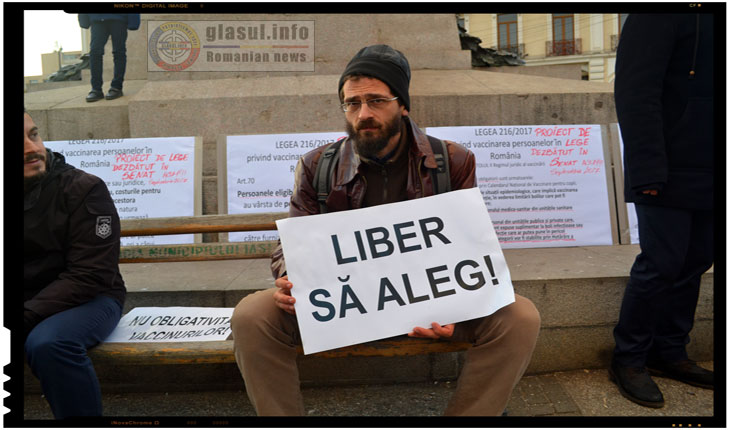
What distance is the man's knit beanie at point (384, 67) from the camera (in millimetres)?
2119

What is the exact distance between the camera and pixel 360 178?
2.18 meters

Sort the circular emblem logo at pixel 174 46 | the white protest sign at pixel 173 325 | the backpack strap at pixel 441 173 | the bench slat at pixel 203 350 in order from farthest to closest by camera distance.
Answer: the circular emblem logo at pixel 174 46 → the white protest sign at pixel 173 325 → the backpack strap at pixel 441 173 → the bench slat at pixel 203 350

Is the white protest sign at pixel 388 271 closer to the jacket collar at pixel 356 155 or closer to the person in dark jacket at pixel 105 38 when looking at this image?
the jacket collar at pixel 356 155

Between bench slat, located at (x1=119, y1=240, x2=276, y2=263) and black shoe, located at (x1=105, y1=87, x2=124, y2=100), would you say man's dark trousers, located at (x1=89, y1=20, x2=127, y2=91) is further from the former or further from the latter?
bench slat, located at (x1=119, y1=240, x2=276, y2=263)

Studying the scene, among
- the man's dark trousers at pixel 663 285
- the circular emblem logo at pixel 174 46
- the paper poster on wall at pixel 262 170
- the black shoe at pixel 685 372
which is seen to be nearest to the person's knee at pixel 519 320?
the man's dark trousers at pixel 663 285

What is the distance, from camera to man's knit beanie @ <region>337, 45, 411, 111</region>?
212cm

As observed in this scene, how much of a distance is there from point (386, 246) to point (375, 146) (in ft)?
1.60

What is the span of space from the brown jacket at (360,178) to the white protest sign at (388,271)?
238 mm

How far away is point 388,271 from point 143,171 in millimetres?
2958

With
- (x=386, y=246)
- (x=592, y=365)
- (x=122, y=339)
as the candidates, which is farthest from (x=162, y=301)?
(x=592, y=365)

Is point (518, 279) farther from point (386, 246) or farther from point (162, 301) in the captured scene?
point (162, 301)

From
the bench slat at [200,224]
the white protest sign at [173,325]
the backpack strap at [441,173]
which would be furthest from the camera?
the bench slat at [200,224]

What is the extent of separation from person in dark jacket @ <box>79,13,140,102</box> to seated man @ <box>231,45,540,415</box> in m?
4.01

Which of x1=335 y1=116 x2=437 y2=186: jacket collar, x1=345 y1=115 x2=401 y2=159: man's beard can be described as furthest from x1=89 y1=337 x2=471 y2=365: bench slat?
x1=345 y1=115 x2=401 y2=159: man's beard
